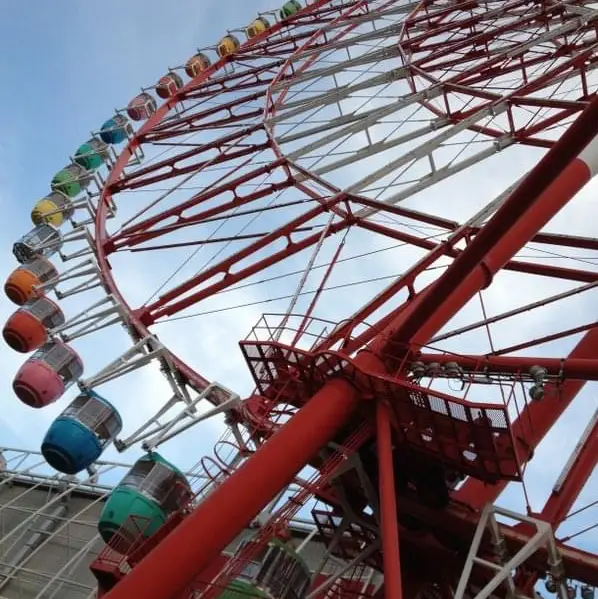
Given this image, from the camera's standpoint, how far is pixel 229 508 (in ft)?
27.6

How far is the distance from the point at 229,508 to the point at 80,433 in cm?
508

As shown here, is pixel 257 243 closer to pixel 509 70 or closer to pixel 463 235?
pixel 463 235

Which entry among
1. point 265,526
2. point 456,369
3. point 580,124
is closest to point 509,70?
point 456,369

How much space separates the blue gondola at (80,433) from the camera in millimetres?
12570

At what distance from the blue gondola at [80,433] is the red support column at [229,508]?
4717mm

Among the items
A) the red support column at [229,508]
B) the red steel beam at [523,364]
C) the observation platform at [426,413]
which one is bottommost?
the red support column at [229,508]

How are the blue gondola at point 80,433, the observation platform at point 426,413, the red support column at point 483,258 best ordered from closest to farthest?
the red support column at point 483,258, the observation platform at point 426,413, the blue gondola at point 80,433

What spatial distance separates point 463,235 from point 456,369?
3051 mm

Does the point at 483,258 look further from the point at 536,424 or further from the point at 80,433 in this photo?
the point at 80,433

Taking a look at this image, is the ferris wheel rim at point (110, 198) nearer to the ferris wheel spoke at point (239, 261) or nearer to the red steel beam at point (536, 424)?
the ferris wheel spoke at point (239, 261)

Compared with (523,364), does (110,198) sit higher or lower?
higher

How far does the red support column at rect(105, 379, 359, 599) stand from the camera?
796 cm

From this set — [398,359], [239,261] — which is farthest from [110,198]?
[398,359]

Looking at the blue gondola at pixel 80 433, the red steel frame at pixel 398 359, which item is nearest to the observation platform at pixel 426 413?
the red steel frame at pixel 398 359
